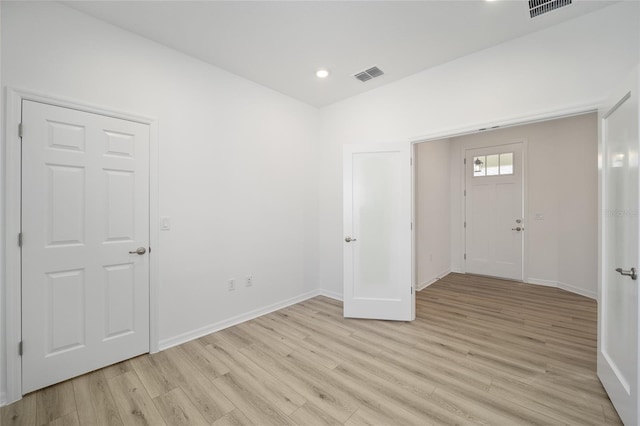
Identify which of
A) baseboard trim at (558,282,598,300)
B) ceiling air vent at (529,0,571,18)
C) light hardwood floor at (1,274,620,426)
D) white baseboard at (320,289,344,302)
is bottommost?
light hardwood floor at (1,274,620,426)

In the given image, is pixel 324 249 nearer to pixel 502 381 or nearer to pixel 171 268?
pixel 171 268

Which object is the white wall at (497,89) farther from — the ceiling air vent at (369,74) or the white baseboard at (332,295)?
the ceiling air vent at (369,74)

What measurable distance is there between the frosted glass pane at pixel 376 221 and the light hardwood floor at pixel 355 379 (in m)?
0.48

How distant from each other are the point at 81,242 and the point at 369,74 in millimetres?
3260

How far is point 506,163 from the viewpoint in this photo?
499 cm

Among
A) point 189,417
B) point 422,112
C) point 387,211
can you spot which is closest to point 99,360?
point 189,417

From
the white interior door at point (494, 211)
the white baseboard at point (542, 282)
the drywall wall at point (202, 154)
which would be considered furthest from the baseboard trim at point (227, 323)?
the white baseboard at point (542, 282)

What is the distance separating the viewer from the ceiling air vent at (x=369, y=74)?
10.3 feet

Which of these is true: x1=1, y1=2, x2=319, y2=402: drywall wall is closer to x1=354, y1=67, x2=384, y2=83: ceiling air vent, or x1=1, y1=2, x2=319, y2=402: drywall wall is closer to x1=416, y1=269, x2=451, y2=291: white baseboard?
x1=354, y1=67, x2=384, y2=83: ceiling air vent

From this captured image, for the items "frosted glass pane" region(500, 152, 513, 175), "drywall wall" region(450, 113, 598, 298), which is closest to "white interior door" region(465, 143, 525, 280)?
"frosted glass pane" region(500, 152, 513, 175)

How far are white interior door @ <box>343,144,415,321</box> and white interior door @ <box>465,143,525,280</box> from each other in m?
2.84

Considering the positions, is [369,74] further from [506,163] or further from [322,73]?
[506,163]

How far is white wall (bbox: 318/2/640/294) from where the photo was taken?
2.14 meters

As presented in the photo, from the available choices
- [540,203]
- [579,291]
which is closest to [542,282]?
[579,291]
